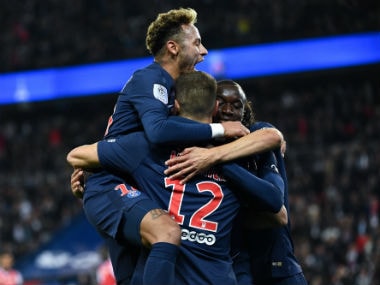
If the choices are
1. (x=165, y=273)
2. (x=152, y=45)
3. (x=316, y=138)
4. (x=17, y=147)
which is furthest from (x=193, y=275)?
(x=17, y=147)

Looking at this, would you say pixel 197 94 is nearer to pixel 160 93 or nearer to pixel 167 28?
pixel 160 93

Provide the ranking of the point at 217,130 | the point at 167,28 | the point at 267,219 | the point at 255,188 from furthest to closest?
1. the point at 167,28
2. the point at 267,219
3. the point at 217,130
4. the point at 255,188

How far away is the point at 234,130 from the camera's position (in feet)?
13.4

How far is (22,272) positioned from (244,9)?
8730mm

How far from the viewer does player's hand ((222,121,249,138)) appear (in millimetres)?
4062

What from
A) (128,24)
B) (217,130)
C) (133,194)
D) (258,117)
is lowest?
(258,117)

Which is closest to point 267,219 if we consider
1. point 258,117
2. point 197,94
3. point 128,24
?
point 197,94

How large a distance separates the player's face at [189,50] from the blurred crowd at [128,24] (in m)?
13.5

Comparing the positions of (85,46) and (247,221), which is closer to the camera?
(247,221)

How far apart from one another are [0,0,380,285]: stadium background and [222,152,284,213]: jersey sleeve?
702 cm

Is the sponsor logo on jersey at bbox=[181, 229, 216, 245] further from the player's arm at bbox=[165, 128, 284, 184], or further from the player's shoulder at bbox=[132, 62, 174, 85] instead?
the player's shoulder at bbox=[132, 62, 174, 85]

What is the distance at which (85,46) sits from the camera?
21328mm

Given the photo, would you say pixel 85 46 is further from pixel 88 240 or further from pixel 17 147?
pixel 88 240

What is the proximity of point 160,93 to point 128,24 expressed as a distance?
681 inches
